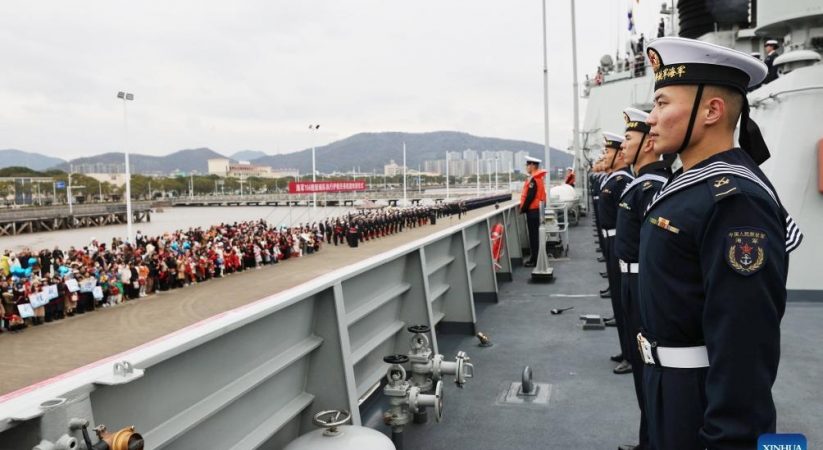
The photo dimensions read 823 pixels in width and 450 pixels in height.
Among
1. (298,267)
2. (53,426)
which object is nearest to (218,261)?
(298,267)

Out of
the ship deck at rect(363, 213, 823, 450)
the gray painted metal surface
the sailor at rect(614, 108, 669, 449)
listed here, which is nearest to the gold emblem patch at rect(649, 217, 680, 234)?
the sailor at rect(614, 108, 669, 449)

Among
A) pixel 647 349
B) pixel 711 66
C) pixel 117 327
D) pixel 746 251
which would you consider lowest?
pixel 117 327

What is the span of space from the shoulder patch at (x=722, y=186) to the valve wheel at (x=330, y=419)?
65.9 inches

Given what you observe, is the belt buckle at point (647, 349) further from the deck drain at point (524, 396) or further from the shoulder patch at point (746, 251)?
the deck drain at point (524, 396)

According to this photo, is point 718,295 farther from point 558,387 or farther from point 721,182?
point 558,387

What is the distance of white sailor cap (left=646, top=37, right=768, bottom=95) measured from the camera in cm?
172

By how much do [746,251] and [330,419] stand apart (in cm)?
183

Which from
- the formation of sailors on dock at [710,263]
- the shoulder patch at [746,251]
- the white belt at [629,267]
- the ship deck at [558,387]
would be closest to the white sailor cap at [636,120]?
the white belt at [629,267]

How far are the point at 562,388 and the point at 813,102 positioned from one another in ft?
17.3

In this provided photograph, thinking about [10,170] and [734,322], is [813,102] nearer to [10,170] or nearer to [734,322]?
[734,322]

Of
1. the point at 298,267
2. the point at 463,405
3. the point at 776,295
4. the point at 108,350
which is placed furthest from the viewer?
the point at 298,267

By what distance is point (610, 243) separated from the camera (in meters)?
4.38

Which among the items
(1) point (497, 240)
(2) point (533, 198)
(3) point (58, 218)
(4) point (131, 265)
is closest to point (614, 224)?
(1) point (497, 240)

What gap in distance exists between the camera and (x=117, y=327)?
12617 millimetres
